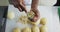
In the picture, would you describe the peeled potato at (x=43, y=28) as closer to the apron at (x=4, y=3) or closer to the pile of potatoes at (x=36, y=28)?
the pile of potatoes at (x=36, y=28)

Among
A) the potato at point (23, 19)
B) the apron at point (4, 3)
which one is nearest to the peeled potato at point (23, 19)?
the potato at point (23, 19)

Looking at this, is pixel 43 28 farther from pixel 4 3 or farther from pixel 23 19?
pixel 4 3

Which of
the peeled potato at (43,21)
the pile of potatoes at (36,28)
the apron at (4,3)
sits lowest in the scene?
the pile of potatoes at (36,28)

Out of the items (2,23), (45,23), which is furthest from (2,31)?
(45,23)

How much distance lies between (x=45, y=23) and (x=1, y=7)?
22 cm

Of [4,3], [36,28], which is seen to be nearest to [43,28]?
[36,28]

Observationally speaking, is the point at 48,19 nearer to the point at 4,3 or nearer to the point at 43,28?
the point at 43,28

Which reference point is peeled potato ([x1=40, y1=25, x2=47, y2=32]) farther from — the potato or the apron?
the apron

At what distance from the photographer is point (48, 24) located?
637 millimetres

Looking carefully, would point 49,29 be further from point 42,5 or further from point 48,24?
point 42,5

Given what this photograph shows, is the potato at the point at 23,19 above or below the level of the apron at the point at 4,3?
below

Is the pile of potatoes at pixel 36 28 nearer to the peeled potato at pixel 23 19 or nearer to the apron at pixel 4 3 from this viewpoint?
the peeled potato at pixel 23 19

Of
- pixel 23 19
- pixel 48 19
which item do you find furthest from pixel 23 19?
pixel 48 19

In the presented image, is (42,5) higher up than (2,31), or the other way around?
(42,5)
